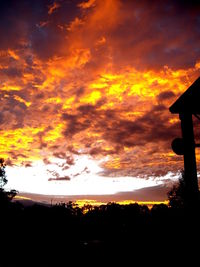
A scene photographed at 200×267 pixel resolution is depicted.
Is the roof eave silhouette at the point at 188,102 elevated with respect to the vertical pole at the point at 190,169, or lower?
elevated

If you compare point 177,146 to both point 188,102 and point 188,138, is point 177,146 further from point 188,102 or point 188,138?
point 188,102

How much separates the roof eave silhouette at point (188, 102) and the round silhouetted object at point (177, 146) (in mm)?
799

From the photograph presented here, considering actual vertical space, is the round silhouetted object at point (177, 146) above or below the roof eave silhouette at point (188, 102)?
below

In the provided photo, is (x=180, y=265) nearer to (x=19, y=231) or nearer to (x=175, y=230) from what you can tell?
(x=175, y=230)

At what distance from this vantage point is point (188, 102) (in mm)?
4051

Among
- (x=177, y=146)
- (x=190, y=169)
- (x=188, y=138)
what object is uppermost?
(x=188, y=138)

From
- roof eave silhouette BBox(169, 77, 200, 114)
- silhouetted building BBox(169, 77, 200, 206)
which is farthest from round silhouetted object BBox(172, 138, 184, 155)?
roof eave silhouette BBox(169, 77, 200, 114)

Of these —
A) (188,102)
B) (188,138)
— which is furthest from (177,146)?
(188,102)

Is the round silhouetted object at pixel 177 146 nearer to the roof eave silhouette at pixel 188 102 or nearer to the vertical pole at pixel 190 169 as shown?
the vertical pole at pixel 190 169

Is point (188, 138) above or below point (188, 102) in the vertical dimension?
A: below

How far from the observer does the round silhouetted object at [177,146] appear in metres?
3.48

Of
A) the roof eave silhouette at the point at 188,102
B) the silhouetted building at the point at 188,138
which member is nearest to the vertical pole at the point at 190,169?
the silhouetted building at the point at 188,138

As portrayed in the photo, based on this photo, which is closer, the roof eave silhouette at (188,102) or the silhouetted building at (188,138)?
the silhouetted building at (188,138)

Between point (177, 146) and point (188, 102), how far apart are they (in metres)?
0.95
